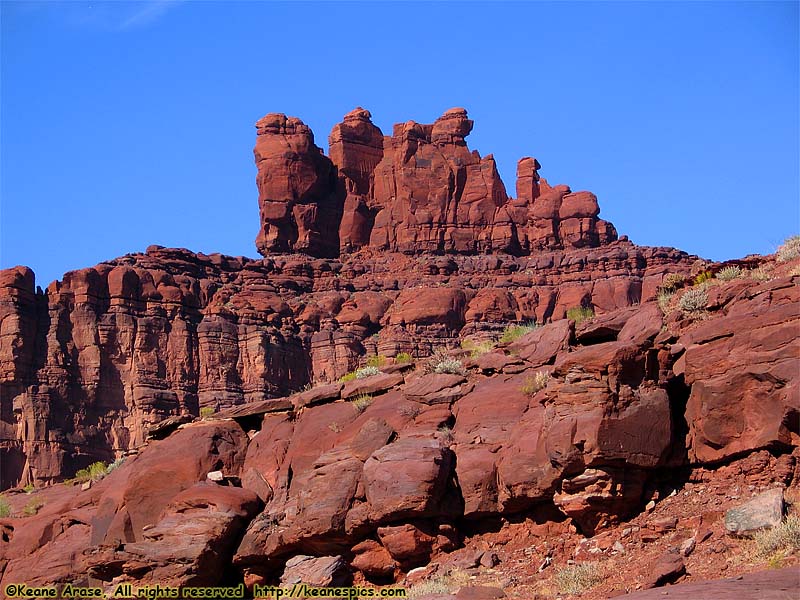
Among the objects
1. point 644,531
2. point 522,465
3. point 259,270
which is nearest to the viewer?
point 644,531

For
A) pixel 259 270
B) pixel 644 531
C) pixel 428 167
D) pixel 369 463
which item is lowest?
pixel 644 531

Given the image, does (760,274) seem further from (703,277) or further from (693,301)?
(703,277)

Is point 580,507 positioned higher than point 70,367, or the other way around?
point 70,367

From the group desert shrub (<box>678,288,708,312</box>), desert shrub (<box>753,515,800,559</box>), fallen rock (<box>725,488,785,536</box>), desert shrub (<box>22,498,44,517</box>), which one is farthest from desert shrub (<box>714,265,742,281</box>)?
desert shrub (<box>22,498,44,517</box>)

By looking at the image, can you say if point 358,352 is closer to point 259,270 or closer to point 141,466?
point 259,270

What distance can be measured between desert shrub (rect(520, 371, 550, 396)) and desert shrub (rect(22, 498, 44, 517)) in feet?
47.2

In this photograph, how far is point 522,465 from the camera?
937 inches

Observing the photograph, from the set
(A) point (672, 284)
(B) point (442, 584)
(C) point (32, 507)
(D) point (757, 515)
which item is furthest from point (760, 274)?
(C) point (32, 507)

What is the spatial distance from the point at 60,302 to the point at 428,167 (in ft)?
107

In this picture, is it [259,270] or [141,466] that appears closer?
[141,466]

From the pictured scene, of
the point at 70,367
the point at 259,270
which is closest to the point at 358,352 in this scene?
the point at 259,270

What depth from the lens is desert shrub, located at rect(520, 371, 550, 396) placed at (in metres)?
25.9

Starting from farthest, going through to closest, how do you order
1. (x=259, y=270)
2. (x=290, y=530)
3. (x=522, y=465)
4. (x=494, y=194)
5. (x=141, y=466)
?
(x=494, y=194) < (x=259, y=270) < (x=141, y=466) < (x=290, y=530) < (x=522, y=465)

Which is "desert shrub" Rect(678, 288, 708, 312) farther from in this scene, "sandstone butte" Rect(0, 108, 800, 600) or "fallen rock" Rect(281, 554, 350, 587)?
"fallen rock" Rect(281, 554, 350, 587)
